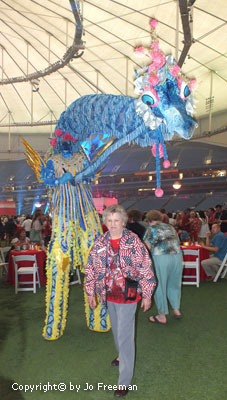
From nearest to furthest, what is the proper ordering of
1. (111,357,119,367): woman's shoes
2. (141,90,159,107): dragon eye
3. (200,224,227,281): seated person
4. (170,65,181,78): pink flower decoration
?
(141,90,159,107): dragon eye
(170,65,181,78): pink flower decoration
(111,357,119,367): woman's shoes
(200,224,227,281): seated person

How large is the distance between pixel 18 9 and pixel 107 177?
12803mm

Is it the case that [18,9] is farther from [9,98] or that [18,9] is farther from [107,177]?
[107,177]

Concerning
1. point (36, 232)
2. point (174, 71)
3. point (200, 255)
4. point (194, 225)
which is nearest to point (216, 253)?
point (200, 255)

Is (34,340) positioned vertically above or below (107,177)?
below

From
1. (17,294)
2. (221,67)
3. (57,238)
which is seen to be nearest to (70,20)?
(221,67)

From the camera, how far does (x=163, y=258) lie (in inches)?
187

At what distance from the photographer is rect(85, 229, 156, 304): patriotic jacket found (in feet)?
9.39

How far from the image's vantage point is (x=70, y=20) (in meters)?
14.0

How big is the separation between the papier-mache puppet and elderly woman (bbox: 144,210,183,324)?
893 mm

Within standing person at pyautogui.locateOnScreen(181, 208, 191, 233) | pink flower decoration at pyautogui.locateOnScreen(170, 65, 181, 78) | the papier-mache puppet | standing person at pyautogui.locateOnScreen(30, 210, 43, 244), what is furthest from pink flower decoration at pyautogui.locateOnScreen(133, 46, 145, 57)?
standing person at pyautogui.locateOnScreen(181, 208, 191, 233)

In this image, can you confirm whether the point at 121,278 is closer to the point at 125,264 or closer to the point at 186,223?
the point at 125,264

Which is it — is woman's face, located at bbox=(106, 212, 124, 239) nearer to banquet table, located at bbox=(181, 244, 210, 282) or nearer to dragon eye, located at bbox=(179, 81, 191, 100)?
dragon eye, located at bbox=(179, 81, 191, 100)

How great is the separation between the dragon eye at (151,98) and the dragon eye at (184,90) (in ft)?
0.88

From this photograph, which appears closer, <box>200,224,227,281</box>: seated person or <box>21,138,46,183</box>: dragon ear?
<box>21,138,46,183</box>: dragon ear
